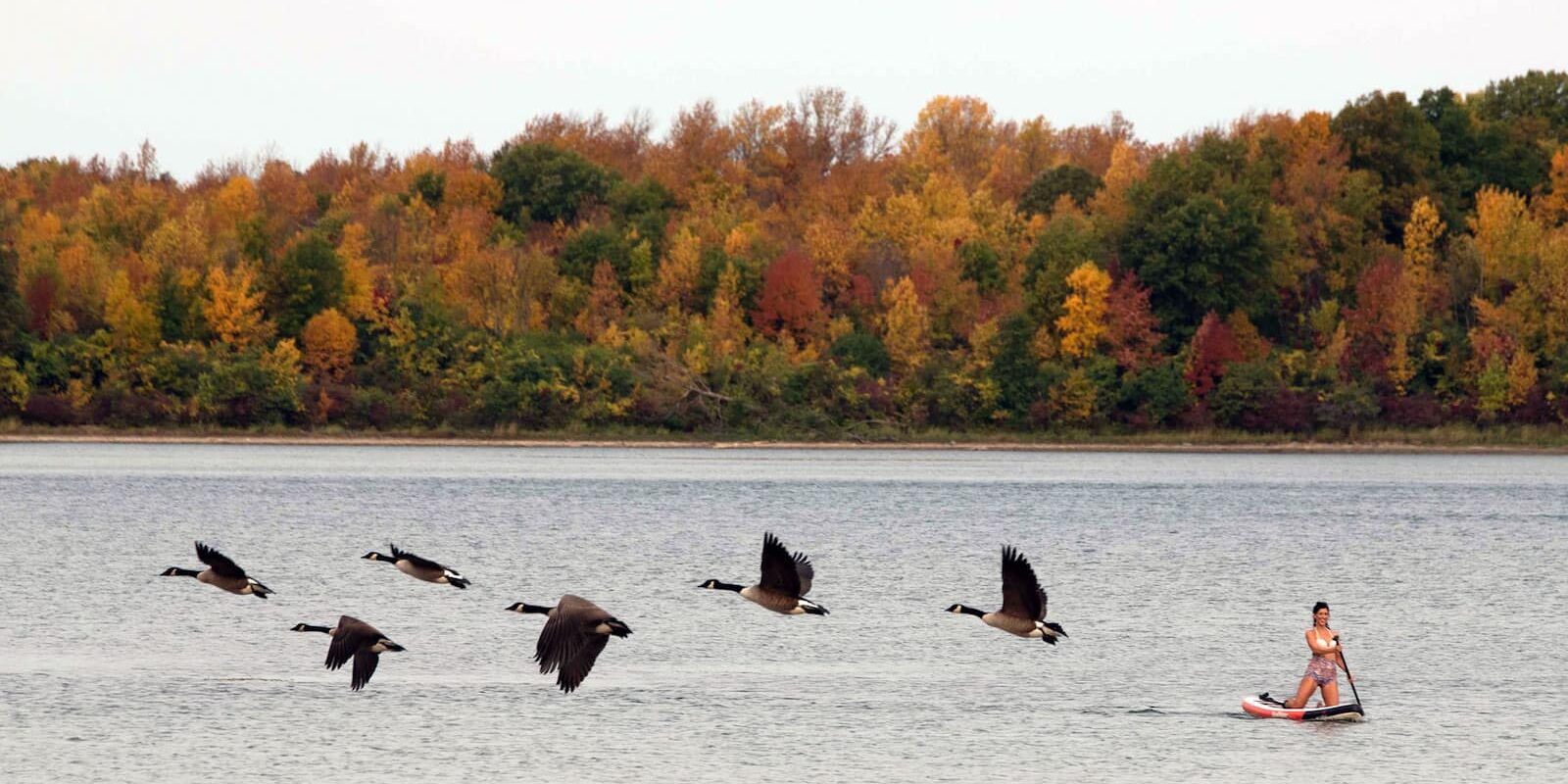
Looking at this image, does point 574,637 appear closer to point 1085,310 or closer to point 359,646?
point 359,646

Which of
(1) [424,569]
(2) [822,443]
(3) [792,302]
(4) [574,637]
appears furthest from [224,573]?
(3) [792,302]

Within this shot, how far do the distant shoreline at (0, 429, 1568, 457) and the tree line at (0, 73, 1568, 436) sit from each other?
1.13m

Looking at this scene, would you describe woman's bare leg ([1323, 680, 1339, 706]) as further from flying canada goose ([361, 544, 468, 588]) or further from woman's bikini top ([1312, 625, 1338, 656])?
flying canada goose ([361, 544, 468, 588])

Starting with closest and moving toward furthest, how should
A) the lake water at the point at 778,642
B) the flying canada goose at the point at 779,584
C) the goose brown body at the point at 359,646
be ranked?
the flying canada goose at the point at 779,584
the goose brown body at the point at 359,646
the lake water at the point at 778,642

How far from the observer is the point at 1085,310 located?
127 metres

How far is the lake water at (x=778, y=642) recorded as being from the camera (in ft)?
107

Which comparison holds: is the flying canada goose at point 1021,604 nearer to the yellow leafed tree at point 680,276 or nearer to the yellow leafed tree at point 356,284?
the yellow leafed tree at point 356,284

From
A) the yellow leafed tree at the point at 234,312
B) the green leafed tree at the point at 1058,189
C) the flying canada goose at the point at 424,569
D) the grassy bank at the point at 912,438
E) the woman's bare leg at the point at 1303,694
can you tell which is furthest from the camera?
the green leafed tree at the point at 1058,189

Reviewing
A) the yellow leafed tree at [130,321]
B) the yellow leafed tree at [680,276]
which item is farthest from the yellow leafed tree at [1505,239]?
the yellow leafed tree at [130,321]

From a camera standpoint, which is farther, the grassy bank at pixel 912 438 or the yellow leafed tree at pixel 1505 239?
the grassy bank at pixel 912 438

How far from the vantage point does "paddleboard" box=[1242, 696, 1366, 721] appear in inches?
1383

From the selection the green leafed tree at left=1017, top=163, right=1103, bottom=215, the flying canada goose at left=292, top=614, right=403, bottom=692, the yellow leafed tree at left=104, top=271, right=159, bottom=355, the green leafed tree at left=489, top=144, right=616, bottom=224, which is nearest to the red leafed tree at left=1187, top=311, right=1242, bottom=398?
the green leafed tree at left=1017, top=163, right=1103, bottom=215

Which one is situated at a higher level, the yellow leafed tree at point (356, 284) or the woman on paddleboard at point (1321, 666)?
the yellow leafed tree at point (356, 284)

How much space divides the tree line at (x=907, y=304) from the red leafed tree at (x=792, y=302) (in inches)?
7.4
